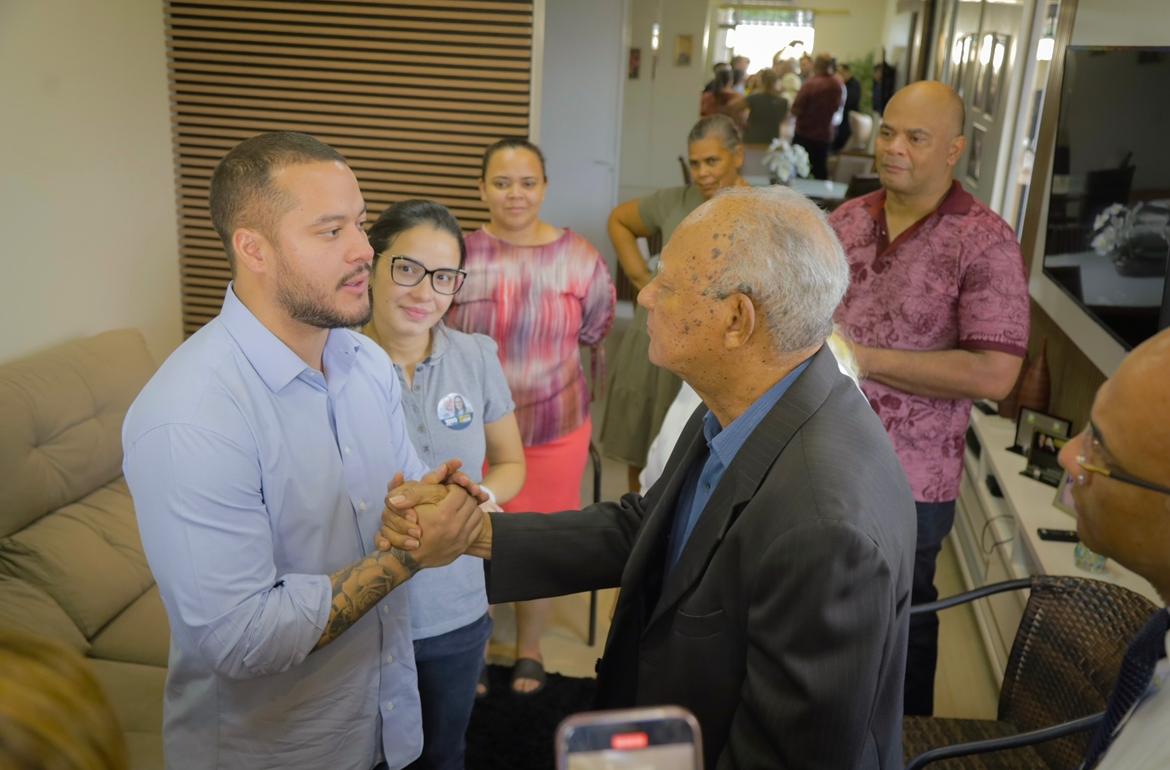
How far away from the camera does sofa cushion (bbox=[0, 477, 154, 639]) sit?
2781 mm

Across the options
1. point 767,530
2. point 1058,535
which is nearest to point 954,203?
point 1058,535

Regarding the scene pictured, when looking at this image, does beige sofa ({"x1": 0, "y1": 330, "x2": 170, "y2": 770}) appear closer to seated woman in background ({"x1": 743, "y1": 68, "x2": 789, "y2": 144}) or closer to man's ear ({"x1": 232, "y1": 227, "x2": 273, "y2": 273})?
man's ear ({"x1": 232, "y1": 227, "x2": 273, "y2": 273})

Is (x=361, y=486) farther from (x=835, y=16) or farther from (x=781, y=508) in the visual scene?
(x=835, y=16)

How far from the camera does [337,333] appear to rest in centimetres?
187

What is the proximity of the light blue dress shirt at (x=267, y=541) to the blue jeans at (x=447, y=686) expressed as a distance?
0.89 feet

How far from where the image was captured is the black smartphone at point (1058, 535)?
300cm

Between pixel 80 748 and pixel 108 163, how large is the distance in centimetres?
358

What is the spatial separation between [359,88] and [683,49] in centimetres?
609

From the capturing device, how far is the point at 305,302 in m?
1.70

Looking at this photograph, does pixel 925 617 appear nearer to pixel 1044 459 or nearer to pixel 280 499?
pixel 1044 459

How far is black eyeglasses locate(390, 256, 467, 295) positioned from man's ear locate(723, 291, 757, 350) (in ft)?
3.39

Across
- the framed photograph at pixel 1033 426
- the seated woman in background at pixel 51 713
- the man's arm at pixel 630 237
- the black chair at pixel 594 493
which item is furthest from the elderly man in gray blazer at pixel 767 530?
the man's arm at pixel 630 237

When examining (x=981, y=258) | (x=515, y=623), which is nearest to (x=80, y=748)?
(x=981, y=258)

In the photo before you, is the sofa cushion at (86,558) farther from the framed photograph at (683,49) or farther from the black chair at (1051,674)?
the framed photograph at (683,49)
